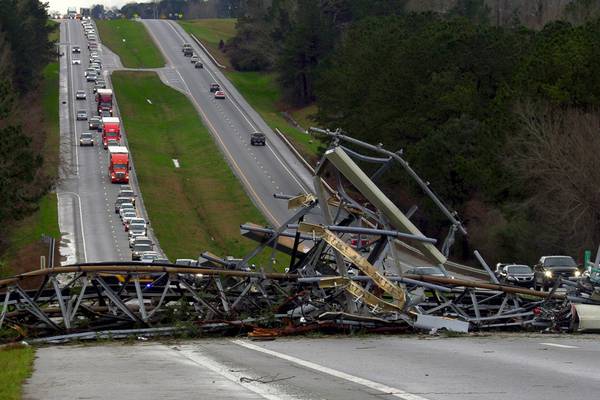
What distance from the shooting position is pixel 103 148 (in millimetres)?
134875

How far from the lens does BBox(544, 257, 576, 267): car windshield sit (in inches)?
2355

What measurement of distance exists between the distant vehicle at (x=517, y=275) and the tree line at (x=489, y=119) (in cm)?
1100

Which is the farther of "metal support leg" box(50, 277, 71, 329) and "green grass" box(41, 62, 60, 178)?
"green grass" box(41, 62, 60, 178)

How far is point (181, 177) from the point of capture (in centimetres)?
12031

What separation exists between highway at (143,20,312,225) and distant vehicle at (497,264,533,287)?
120 feet

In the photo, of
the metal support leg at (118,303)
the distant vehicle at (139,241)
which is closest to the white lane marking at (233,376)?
the metal support leg at (118,303)

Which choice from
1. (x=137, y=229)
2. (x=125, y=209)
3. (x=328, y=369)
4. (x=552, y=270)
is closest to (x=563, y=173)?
(x=552, y=270)

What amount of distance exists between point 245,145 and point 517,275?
7686cm

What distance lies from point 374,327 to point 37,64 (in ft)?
461

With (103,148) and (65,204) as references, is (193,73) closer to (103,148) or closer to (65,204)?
(103,148)

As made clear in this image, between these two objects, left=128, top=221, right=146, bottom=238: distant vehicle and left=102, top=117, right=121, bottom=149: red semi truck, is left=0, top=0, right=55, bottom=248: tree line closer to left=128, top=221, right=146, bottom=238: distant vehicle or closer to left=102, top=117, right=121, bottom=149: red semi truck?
left=128, top=221, right=146, bottom=238: distant vehicle

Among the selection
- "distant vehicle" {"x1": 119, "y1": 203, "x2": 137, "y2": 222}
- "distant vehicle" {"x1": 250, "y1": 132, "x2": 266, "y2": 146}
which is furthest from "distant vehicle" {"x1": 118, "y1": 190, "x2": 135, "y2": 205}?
"distant vehicle" {"x1": 250, "y1": 132, "x2": 266, "y2": 146}

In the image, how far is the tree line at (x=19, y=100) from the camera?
74312 millimetres

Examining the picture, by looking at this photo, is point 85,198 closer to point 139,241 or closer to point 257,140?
point 139,241
